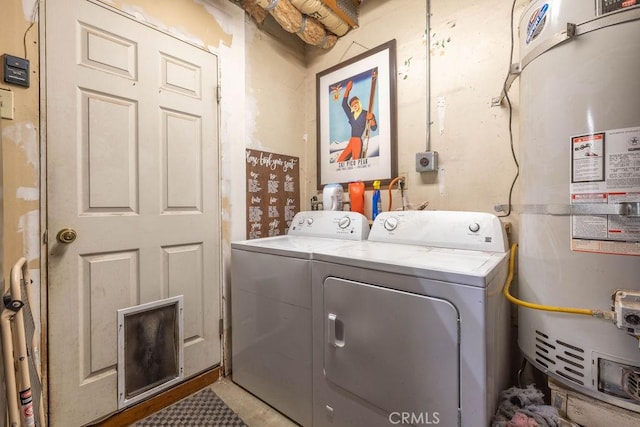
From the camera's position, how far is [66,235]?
4.28 ft

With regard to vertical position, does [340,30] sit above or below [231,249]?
above

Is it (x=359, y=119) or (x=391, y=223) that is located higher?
(x=359, y=119)

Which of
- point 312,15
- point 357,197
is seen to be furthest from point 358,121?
point 312,15

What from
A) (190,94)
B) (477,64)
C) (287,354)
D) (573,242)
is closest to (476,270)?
(573,242)

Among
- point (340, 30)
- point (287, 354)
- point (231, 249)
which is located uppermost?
point (340, 30)

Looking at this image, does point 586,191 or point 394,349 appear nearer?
point 586,191

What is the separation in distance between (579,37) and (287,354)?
1.84 metres

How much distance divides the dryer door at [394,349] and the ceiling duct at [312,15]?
6.13 feet

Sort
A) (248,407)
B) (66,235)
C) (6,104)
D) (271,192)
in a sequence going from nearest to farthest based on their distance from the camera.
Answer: (6,104)
(66,235)
(248,407)
(271,192)

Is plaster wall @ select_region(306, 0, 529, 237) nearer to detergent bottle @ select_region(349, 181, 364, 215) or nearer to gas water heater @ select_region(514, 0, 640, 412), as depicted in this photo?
detergent bottle @ select_region(349, 181, 364, 215)

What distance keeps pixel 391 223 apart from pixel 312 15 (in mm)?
1666

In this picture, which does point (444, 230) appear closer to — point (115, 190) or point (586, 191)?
point (586, 191)

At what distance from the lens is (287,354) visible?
148 cm

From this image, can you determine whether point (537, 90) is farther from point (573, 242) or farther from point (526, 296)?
point (526, 296)
